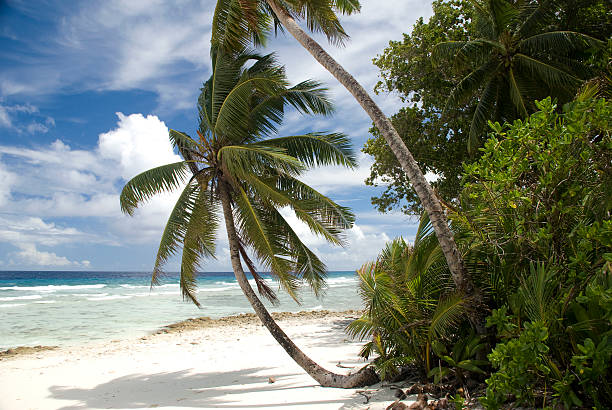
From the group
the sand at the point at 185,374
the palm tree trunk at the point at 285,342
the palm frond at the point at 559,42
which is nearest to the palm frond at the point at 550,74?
the palm frond at the point at 559,42

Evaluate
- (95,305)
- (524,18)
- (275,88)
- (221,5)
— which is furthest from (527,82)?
(95,305)

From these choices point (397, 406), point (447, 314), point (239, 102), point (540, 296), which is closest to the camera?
point (540, 296)

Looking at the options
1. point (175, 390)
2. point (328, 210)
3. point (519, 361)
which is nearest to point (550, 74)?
point (328, 210)

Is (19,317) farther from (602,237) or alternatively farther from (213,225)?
(602,237)

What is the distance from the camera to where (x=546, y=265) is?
385 cm

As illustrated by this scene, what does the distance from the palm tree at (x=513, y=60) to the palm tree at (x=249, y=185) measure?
15.3 ft

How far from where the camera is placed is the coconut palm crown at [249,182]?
271 inches

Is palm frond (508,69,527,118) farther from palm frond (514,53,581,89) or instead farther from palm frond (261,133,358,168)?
palm frond (261,133,358,168)

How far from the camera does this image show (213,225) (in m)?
7.77

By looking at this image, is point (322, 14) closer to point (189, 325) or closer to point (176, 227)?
point (176, 227)

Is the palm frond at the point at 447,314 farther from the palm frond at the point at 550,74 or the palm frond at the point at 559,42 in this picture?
the palm frond at the point at 559,42

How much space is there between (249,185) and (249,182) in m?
0.56

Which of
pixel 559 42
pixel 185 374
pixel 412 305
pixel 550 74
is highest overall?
pixel 559 42

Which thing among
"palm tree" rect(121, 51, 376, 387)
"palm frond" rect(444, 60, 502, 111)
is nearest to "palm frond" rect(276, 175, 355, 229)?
"palm tree" rect(121, 51, 376, 387)
